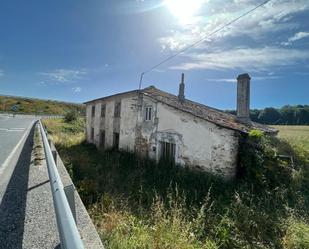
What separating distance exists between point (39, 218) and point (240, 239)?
4613 millimetres

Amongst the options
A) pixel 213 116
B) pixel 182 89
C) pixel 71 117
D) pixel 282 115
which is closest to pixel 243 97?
pixel 213 116

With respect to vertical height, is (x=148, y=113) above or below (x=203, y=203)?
above

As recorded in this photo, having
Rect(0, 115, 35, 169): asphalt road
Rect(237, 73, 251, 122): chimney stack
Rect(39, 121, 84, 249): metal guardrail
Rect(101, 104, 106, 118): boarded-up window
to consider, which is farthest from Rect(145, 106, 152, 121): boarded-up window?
Rect(39, 121, 84, 249): metal guardrail

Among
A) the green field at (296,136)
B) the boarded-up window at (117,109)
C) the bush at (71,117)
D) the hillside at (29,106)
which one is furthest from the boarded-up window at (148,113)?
the hillside at (29,106)

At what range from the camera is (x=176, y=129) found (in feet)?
39.8

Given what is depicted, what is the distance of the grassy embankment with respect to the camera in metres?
4.24

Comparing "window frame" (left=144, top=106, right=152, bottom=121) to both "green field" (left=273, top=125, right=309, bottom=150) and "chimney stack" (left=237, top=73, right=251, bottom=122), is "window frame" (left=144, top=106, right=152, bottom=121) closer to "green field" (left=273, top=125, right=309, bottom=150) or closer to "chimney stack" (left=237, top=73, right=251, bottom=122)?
"chimney stack" (left=237, top=73, right=251, bottom=122)

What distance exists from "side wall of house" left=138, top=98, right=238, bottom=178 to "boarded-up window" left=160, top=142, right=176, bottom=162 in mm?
205

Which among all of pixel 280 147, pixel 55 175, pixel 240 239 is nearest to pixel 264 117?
pixel 280 147

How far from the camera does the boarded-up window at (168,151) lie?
12391mm

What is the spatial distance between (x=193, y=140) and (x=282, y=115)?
51031mm

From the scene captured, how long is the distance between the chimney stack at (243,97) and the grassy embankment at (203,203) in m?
3.43

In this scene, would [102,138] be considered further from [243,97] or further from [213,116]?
[243,97]

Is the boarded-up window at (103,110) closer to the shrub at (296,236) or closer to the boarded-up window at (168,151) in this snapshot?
→ the boarded-up window at (168,151)
